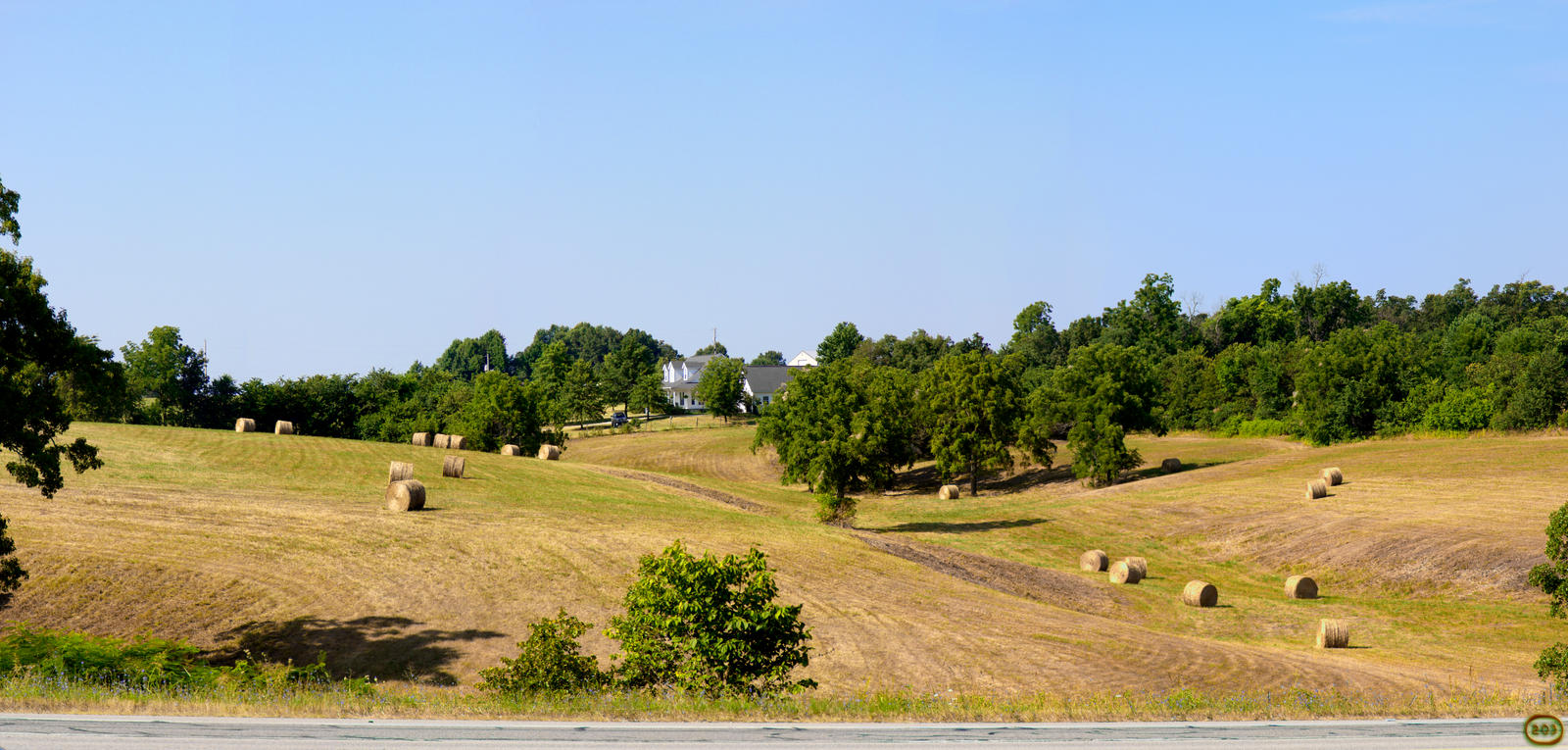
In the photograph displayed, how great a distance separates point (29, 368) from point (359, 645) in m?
10.3

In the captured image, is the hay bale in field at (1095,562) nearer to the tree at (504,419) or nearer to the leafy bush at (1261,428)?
the tree at (504,419)

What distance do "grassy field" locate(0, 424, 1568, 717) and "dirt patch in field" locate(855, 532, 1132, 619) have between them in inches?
7.4

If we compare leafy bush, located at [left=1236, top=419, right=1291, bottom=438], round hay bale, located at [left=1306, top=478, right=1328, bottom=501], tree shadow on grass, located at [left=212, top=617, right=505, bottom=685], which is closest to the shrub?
round hay bale, located at [left=1306, top=478, right=1328, bottom=501]

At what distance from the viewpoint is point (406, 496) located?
4203 centimetres

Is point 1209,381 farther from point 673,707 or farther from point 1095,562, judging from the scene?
point 673,707

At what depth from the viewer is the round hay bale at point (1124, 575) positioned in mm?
43031

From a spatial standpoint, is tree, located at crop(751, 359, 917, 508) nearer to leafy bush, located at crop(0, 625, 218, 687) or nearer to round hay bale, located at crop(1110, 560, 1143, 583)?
round hay bale, located at crop(1110, 560, 1143, 583)

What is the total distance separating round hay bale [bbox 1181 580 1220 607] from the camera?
3878cm

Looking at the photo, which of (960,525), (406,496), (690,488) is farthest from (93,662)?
(690,488)

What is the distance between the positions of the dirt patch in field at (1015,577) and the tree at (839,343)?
13645 centimetres

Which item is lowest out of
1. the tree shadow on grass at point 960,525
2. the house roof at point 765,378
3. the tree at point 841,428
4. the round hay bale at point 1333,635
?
the round hay bale at point 1333,635

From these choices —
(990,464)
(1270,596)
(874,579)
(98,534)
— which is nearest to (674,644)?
(874,579)

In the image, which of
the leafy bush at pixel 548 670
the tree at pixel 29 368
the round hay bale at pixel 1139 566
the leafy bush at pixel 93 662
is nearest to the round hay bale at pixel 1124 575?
the round hay bale at pixel 1139 566

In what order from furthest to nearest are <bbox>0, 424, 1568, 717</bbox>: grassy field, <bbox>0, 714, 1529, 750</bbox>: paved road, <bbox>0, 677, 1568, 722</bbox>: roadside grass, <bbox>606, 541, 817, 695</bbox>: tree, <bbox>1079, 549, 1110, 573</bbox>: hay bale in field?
1. <bbox>1079, 549, 1110, 573</bbox>: hay bale in field
2. <bbox>0, 424, 1568, 717</bbox>: grassy field
3. <bbox>606, 541, 817, 695</bbox>: tree
4. <bbox>0, 677, 1568, 722</bbox>: roadside grass
5. <bbox>0, 714, 1529, 750</bbox>: paved road
